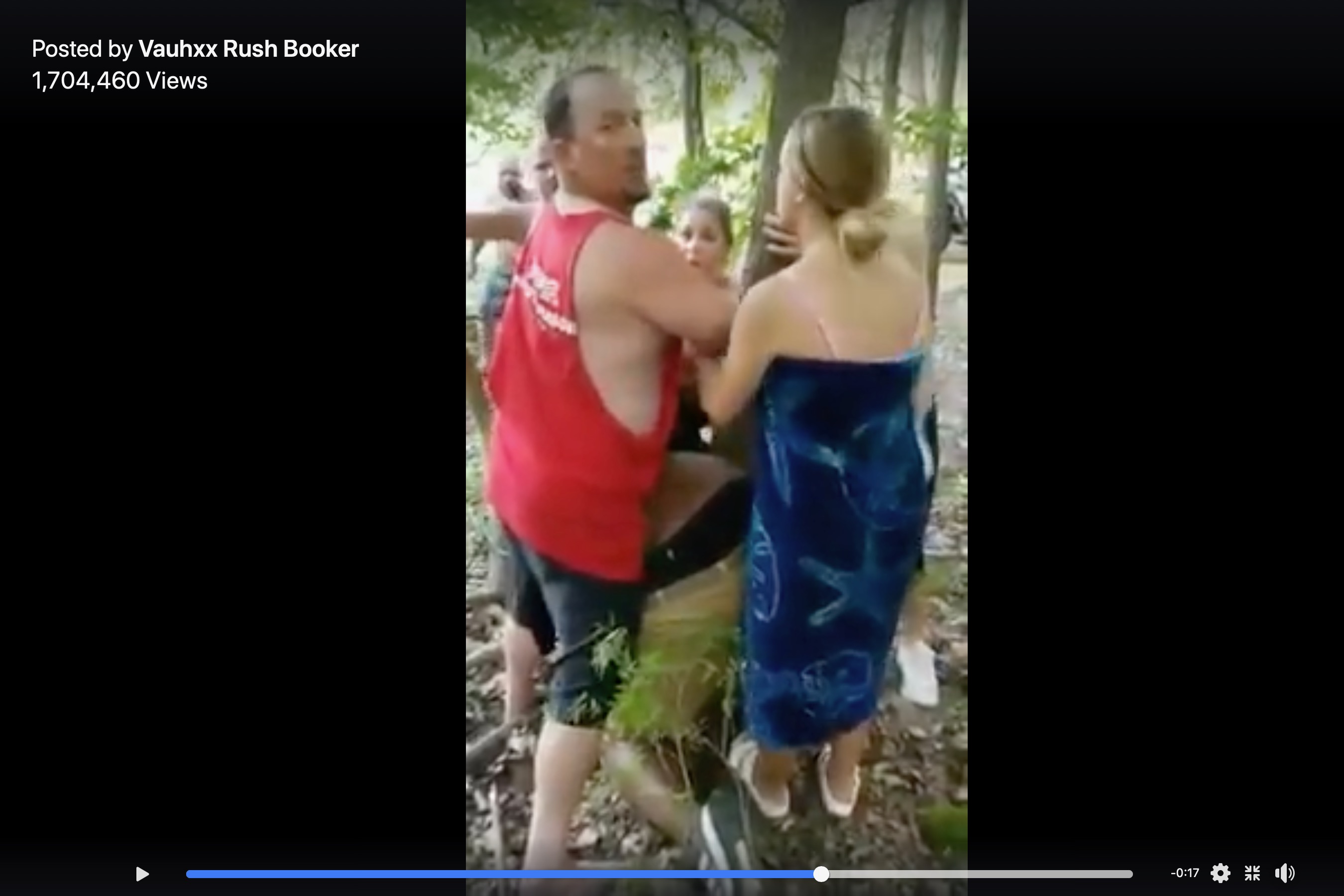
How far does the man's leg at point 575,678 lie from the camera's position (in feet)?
4.27

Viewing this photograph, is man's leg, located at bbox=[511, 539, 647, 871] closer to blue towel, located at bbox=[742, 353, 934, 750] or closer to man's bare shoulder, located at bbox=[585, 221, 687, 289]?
blue towel, located at bbox=[742, 353, 934, 750]

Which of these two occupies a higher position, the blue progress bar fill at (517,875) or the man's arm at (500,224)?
the man's arm at (500,224)

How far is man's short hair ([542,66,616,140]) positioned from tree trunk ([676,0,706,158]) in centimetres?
6

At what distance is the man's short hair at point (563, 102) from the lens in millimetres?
1266

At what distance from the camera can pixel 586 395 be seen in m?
1.28

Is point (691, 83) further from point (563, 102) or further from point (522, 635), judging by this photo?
point (522, 635)

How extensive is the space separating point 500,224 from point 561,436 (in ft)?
0.56

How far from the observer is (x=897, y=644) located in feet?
4.34

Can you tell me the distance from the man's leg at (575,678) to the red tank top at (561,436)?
0.01 meters

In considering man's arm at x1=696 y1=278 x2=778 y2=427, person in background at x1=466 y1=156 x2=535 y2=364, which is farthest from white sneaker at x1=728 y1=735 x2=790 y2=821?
person in background at x1=466 y1=156 x2=535 y2=364

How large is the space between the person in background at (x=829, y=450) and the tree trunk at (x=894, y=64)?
0.02m

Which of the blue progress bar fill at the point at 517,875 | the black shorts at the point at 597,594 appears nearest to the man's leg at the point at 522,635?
the black shorts at the point at 597,594

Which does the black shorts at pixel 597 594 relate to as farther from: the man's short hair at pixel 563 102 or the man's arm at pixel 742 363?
the man's short hair at pixel 563 102

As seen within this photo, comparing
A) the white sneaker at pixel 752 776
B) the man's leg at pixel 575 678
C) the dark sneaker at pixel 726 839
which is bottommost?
the dark sneaker at pixel 726 839
